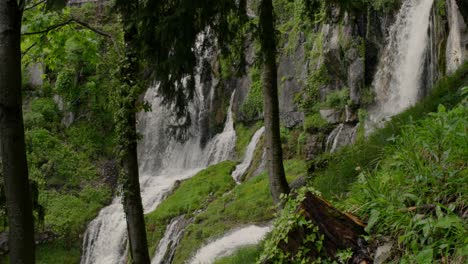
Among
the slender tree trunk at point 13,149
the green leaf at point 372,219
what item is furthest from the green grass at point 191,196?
the green leaf at point 372,219

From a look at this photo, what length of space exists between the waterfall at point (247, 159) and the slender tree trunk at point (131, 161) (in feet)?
35.6

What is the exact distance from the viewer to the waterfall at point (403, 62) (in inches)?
538

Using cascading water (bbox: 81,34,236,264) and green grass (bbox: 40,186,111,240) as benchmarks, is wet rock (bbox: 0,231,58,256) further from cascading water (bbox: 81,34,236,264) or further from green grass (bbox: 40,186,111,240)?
cascading water (bbox: 81,34,236,264)

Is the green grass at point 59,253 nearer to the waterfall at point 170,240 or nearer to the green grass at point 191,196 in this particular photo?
the green grass at point 191,196

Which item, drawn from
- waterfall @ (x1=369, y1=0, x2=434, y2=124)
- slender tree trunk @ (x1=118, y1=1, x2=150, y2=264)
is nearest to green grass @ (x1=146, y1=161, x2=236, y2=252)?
waterfall @ (x1=369, y1=0, x2=434, y2=124)

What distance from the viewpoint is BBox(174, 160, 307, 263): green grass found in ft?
42.1

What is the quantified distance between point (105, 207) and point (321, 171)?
14824 millimetres

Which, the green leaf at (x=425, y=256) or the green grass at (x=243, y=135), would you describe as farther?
the green grass at (x=243, y=135)

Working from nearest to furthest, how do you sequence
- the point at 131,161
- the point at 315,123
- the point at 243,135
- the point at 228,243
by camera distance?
the point at 131,161
the point at 228,243
the point at 315,123
the point at 243,135

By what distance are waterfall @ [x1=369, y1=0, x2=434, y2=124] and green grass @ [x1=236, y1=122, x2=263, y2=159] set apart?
5.97 metres

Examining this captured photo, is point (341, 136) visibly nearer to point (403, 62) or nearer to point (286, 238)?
point (403, 62)

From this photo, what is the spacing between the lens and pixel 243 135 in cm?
2069

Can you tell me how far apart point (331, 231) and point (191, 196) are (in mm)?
13503

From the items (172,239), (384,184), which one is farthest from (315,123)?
(384,184)
